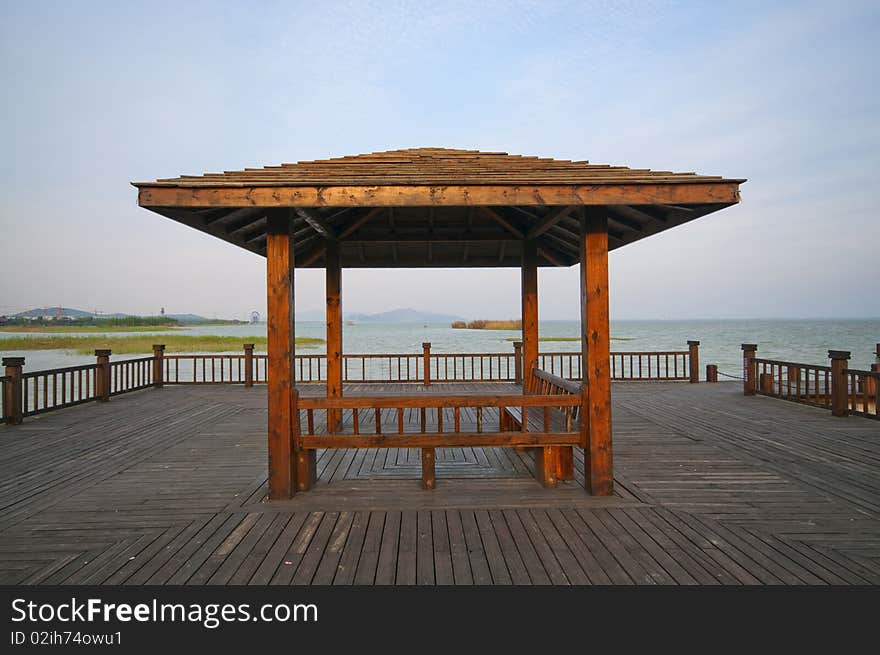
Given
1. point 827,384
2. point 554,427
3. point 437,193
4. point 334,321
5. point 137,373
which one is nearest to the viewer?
point 437,193

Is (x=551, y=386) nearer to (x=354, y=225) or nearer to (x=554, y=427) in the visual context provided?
(x=554, y=427)

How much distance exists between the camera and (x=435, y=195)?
3479 mm

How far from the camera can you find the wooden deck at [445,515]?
2527 mm

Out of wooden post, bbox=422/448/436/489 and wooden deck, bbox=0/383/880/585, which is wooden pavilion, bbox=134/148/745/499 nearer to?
wooden post, bbox=422/448/436/489

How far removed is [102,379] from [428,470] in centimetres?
847

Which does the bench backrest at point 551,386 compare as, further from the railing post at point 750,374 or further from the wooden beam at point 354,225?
the railing post at point 750,374

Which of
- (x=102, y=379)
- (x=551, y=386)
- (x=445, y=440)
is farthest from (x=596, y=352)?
(x=102, y=379)

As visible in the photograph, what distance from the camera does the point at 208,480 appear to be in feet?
14.2

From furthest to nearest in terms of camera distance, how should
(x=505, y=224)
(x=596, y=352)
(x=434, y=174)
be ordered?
(x=505, y=224) < (x=596, y=352) < (x=434, y=174)

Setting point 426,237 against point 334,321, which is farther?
point 426,237

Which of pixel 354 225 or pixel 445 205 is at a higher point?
pixel 354 225

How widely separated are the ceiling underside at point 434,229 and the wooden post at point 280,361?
0.23 m
